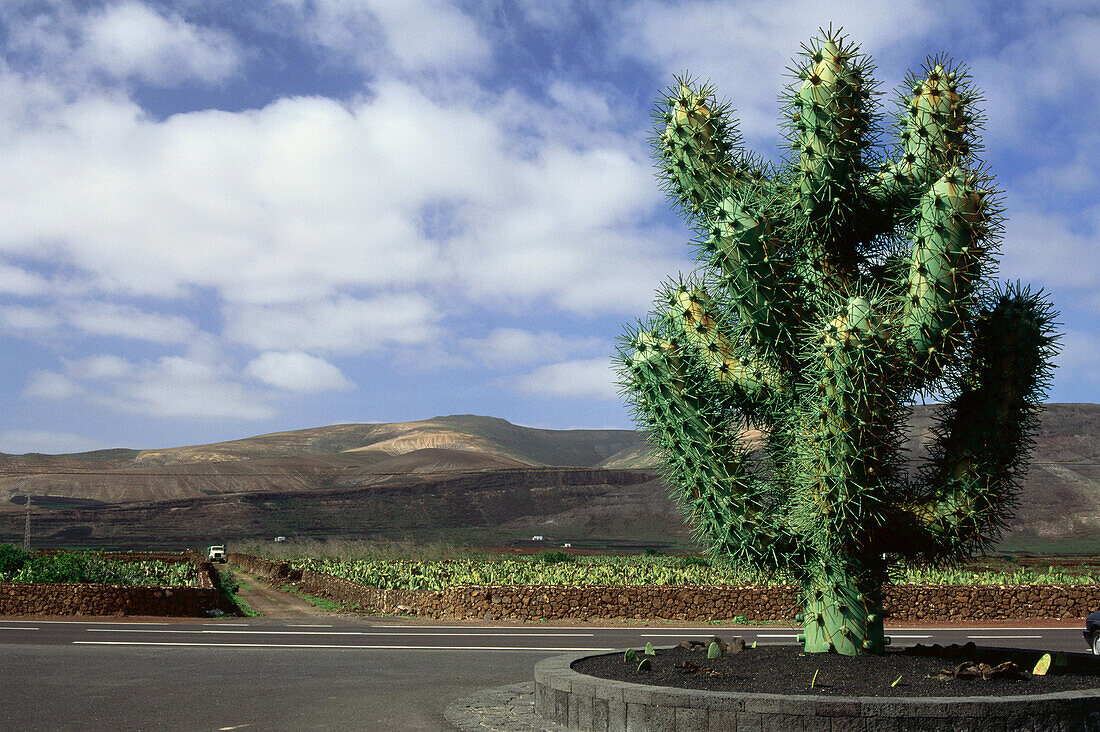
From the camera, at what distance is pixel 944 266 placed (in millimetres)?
6910

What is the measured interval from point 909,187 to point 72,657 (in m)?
11.8

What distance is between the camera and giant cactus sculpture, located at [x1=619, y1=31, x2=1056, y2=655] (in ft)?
22.8

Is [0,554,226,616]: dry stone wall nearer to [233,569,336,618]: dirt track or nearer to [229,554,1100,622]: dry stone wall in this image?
[233,569,336,618]: dirt track

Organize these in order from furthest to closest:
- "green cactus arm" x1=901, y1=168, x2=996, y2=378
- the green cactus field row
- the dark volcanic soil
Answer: the green cactus field row
"green cactus arm" x1=901, y1=168, x2=996, y2=378
the dark volcanic soil

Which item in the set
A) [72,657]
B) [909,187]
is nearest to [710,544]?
[909,187]

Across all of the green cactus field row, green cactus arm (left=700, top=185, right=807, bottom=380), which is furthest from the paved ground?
green cactus arm (left=700, top=185, right=807, bottom=380)

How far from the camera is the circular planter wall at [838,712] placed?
599cm

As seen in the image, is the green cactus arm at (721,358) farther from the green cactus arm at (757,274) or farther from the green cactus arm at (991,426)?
the green cactus arm at (991,426)

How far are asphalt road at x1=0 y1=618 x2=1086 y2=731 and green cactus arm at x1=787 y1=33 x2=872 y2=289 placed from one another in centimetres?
534

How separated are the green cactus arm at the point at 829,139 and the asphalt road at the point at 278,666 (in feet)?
17.5

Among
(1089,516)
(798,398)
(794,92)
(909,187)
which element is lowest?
(1089,516)

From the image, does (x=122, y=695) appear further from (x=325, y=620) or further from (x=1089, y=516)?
(x=1089, y=516)

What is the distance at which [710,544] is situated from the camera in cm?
784

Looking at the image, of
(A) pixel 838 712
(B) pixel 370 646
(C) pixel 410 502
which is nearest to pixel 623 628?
(B) pixel 370 646
